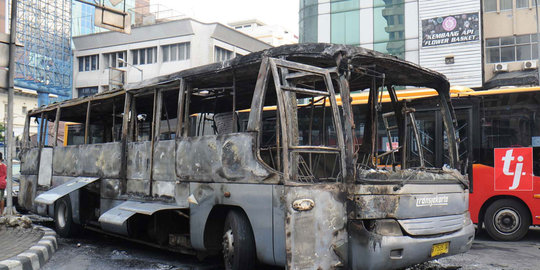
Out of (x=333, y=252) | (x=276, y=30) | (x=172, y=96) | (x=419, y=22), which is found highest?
(x=276, y=30)

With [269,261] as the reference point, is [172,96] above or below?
above

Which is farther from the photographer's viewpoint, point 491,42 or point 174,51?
point 174,51

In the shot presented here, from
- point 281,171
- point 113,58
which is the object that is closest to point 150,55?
point 113,58

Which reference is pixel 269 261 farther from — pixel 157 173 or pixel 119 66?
pixel 119 66

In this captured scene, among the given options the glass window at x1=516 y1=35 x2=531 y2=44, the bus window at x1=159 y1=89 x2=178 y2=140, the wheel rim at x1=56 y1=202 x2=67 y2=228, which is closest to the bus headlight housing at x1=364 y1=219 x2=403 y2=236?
the bus window at x1=159 y1=89 x2=178 y2=140

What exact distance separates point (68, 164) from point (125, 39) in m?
36.9

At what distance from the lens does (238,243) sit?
5648mm

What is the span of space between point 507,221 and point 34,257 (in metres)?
8.52

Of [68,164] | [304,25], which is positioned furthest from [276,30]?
[68,164]

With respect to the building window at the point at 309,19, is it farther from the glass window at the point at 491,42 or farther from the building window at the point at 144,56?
the building window at the point at 144,56

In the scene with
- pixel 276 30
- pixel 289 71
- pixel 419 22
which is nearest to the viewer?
pixel 289 71

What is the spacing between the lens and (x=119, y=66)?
45.3 metres

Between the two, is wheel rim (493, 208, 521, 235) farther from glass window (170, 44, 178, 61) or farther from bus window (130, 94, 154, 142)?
glass window (170, 44, 178, 61)

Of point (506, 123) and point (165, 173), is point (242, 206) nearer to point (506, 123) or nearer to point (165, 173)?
point (165, 173)
